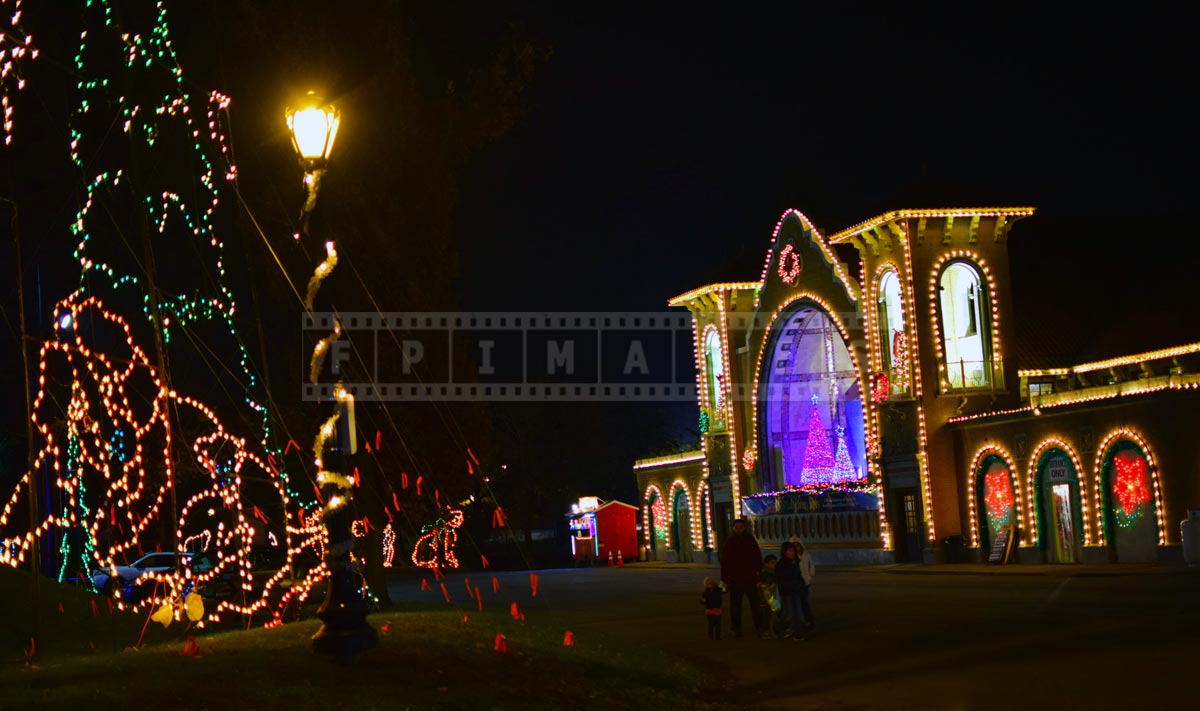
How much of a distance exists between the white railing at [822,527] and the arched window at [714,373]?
189 inches

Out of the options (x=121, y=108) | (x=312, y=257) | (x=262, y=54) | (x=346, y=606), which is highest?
(x=262, y=54)

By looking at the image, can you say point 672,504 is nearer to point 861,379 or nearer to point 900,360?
point 861,379

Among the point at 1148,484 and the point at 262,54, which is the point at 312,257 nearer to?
the point at 262,54

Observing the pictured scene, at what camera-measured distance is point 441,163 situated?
71.9 feet

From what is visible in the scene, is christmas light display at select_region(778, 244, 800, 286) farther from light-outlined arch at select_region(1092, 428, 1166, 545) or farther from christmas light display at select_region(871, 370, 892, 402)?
light-outlined arch at select_region(1092, 428, 1166, 545)

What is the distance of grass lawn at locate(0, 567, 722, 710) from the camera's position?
9648mm

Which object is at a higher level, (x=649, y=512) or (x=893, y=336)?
(x=893, y=336)

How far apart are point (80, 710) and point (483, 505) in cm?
6306

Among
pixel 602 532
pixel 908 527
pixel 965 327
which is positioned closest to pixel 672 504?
pixel 602 532

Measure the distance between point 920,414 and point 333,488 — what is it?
29.7 meters

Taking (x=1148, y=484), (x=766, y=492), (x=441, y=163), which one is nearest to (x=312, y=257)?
(x=441, y=163)

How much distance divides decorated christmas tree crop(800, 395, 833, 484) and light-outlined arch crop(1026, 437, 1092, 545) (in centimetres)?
1104

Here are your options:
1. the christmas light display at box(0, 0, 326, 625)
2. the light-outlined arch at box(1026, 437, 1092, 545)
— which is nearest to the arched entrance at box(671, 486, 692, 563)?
the light-outlined arch at box(1026, 437, 1092, 545)

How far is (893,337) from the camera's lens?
4000 cm
